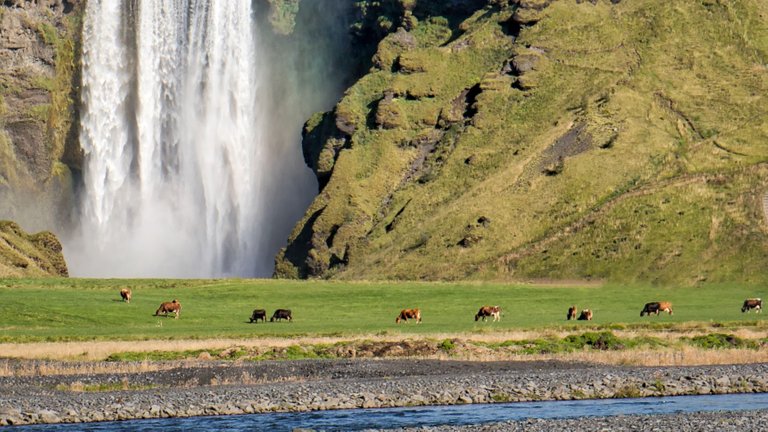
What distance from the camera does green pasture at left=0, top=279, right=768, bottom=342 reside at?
75125 millimetres

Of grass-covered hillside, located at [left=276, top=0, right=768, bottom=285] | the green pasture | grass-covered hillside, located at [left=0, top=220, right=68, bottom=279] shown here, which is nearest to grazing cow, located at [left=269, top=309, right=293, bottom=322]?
the green pasture

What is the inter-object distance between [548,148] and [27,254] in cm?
4812

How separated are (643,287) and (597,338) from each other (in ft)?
151

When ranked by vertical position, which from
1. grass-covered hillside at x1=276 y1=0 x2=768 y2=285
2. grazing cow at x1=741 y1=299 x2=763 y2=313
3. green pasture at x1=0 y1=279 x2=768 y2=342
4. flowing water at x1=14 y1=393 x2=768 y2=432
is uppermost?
grass-covered hillside at x1=276 y1=0 x2=768 y2=285

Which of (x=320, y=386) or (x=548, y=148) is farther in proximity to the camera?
(x=548, y=148)

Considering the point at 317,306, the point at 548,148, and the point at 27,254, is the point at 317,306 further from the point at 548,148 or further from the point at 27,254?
the point at 548,148

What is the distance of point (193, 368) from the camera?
2229 inches

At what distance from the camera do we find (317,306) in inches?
3735

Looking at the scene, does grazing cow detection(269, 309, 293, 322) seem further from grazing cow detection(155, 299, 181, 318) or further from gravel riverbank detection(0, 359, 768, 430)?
gravel riverbank detection(0, 359, 768, 430)

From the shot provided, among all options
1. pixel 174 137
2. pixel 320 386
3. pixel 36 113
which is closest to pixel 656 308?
pixel 320 386

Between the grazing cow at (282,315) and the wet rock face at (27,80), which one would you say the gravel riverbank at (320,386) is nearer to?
the grazing cow at (282,315)

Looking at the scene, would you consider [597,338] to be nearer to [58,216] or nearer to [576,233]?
[576,233]

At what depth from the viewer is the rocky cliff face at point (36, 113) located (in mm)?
165125

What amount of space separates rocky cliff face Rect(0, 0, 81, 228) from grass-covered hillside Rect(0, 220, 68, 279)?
37.0 metres
